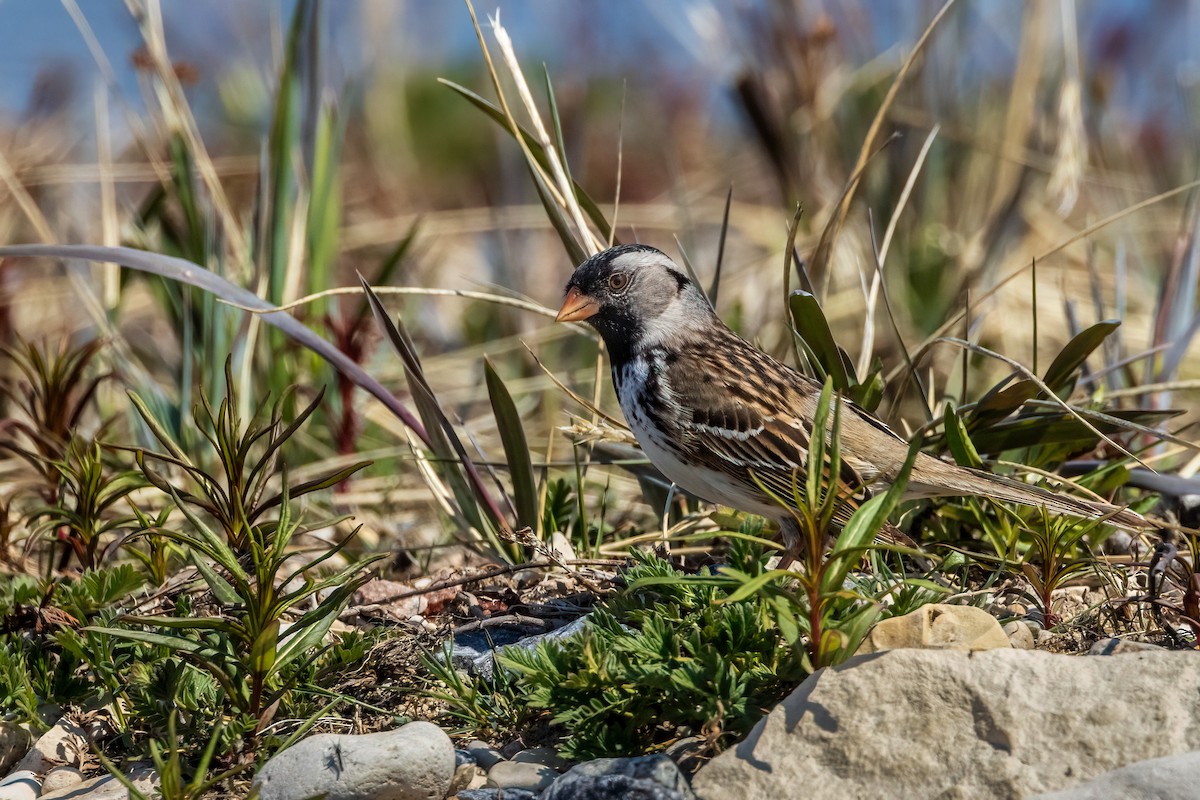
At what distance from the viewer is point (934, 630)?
9.74 ft

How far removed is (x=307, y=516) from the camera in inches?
196

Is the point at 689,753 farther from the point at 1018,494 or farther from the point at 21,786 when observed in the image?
the point at 21,786

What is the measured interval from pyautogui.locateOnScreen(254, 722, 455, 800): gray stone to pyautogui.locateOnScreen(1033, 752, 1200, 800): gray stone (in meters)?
1.30

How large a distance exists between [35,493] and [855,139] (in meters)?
4.78

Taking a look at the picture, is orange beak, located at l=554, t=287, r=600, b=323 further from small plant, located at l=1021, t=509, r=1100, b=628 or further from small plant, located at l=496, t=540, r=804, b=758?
small plant, located at l=1021, t=509, r=1100, b=628

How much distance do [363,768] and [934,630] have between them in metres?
1.37

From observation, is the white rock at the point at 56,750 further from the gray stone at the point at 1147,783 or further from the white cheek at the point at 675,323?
the gray stone at the point at 1147,783

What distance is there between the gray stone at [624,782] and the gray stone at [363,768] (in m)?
0.27

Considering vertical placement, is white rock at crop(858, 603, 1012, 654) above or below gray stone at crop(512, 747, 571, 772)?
above

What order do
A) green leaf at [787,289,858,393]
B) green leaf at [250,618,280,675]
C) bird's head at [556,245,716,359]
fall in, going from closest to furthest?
green leaf at [250,618,280,675]
green leaf at [787,289,858,393]
bird's head at [556,245,716,359]

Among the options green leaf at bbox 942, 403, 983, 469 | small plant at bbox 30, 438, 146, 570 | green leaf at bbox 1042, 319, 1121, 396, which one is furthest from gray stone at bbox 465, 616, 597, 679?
green leaf at bbox 1042, 319, 1121, 396

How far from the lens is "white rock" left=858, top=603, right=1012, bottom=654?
2.92m

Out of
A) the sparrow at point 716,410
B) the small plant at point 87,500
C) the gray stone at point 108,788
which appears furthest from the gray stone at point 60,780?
the sparrow at point 716,410

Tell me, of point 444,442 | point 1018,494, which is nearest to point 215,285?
point 444,442
